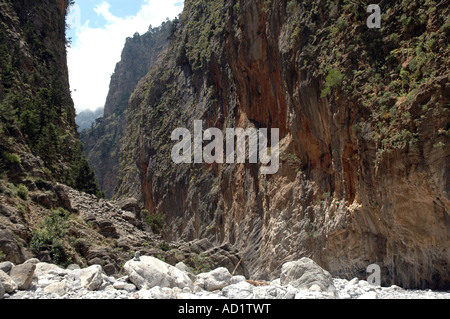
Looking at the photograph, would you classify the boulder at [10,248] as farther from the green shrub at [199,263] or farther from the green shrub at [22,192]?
the green shrub at [199,263]

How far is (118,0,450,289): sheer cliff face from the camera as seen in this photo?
11.6 metres

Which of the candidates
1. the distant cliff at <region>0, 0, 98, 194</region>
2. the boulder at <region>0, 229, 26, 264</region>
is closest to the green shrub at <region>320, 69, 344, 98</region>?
the boulder at <region>0, 229, 26, 264</region>

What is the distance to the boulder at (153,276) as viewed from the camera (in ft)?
28.3

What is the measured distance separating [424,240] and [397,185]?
5.51ft

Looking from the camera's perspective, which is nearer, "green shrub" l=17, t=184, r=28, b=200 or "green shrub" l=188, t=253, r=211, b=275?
"green shrub" l=17, t=184, r=28, b=200

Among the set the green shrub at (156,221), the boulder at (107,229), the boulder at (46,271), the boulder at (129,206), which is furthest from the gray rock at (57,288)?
the green shrub at (156,221)

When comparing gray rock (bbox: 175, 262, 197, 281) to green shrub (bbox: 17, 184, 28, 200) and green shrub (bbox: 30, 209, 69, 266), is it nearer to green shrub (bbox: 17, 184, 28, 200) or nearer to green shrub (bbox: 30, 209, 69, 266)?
green shrub (bbox: 30, 209, 69, 266)

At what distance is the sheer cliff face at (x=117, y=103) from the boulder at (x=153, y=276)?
8262cm

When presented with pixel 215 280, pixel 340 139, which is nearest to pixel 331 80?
pixel 340 139

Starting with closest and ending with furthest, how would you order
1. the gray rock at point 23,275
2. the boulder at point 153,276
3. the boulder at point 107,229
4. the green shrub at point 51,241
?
1. the gray rock at point 23,275
2. the boulder at point 153,276
3. the green shrub at point 51,241
4. the boulder at point 107,229

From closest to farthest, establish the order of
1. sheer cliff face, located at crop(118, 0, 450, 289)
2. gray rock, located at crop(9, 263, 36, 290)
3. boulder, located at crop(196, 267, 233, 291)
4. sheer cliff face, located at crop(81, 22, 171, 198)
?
gray rock, located at crop(9, 263, 36, 290) → boulder, located at crop(196, 267, 233, 291) → sheer cliff face, located at crop(118, 0, 450, 289) → sheer cliff face, located at crop(81, 22, 171, 198)

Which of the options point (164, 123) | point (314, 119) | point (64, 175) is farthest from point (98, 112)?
point (314, 119)

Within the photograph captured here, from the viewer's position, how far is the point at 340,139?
51.5ft

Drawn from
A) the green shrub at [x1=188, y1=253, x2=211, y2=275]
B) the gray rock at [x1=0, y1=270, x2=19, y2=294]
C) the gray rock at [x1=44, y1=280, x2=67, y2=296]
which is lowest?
the green shrub at [x1=188, y1=253, x2=211, y2=275]
